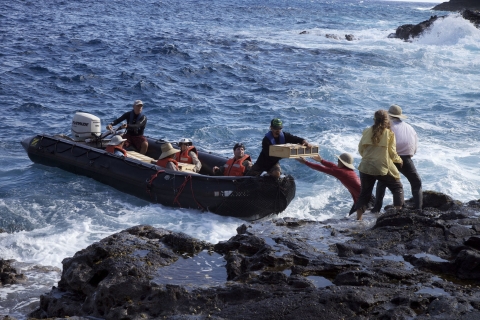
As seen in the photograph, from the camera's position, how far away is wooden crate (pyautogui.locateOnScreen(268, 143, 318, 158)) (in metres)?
9.59

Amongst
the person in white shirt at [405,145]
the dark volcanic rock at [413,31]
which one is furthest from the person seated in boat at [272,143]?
the dark volcanic rock at [413,31]

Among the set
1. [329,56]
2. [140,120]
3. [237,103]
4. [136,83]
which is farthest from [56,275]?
[329,56]

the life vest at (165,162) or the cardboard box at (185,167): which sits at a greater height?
the life vest at (165,162)

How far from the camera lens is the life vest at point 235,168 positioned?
1141cm

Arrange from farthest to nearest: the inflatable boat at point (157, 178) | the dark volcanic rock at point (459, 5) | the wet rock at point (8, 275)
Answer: the dark volcanic rock at point (459, 5), the inflatable boat at point (157, 178), the wet rock at point (8, 275)

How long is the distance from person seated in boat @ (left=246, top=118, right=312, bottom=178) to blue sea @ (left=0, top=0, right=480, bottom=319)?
1044mm

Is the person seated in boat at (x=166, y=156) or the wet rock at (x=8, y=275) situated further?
the person seated in boat at (x=166, y=156)

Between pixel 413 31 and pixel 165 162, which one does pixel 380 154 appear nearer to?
pixel 165 162

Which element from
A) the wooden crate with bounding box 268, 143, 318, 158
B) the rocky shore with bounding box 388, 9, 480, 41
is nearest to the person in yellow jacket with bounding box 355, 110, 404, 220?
the wooden crate with bounding box 268, 143, 318, 158

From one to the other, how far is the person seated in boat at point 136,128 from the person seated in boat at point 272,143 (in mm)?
3438

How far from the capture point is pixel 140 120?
13539mm

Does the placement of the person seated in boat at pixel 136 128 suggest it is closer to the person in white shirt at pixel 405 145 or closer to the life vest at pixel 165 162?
the life vest at pixel 165 162

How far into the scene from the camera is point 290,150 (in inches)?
377

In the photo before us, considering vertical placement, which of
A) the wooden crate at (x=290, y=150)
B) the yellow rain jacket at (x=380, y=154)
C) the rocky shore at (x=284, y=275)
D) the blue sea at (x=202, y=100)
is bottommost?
the blue sea at (x=202, y=100)
